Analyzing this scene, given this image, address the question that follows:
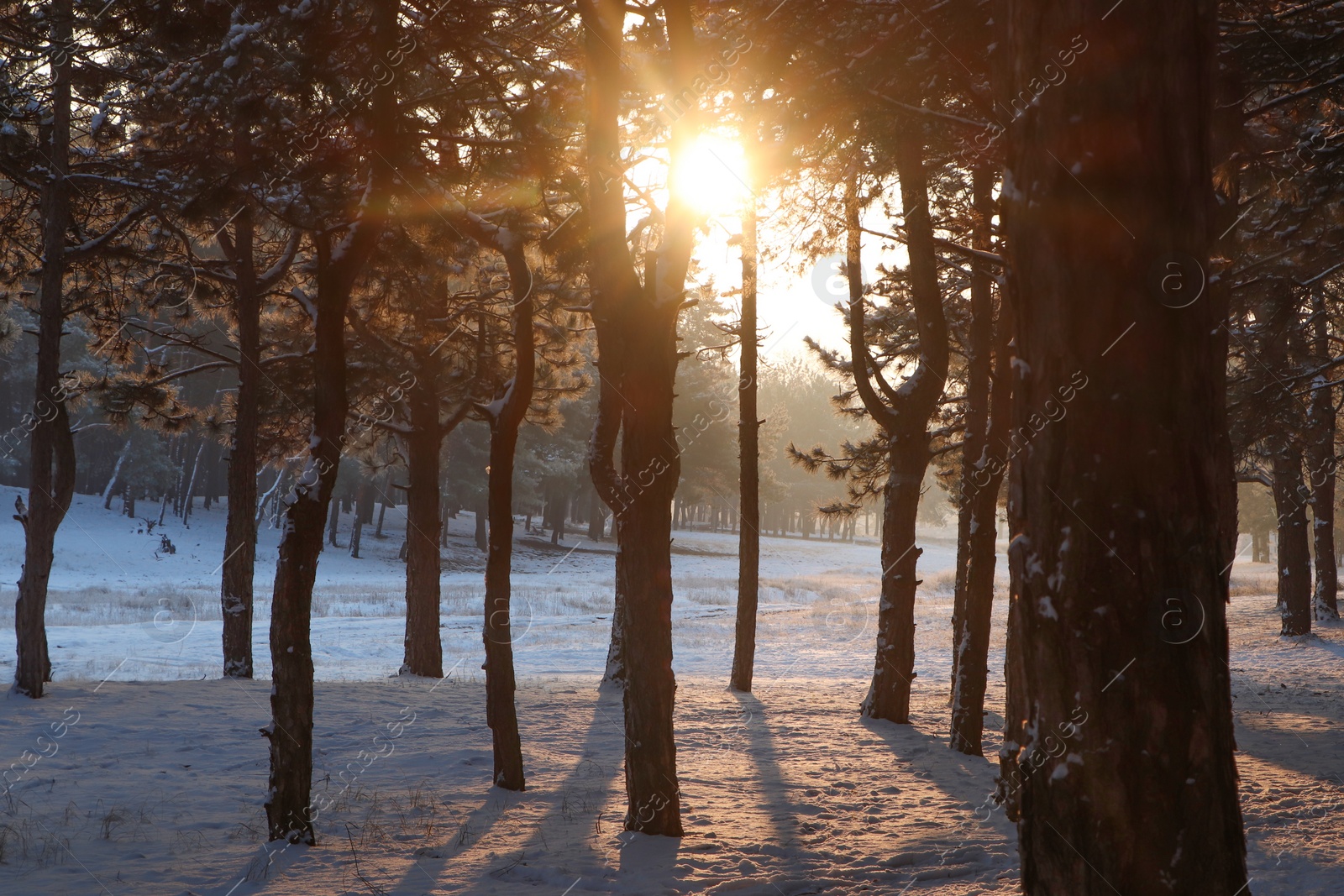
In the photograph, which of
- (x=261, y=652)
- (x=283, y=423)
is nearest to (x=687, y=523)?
(x=261, y=652)

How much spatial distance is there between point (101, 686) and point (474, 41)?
982 centimetres

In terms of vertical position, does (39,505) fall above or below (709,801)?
above

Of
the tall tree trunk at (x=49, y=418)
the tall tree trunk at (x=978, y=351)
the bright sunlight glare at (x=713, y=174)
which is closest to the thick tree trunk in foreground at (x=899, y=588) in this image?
the tall tree trunk at (x=978, y=351)

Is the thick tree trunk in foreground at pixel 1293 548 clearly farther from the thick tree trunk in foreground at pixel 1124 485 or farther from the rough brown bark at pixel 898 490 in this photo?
the thick tree trunk in foreground at pixel 1124 485

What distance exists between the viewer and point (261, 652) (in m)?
21.3

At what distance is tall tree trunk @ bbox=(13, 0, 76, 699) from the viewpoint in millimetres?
11344

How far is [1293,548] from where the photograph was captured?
20125 mm

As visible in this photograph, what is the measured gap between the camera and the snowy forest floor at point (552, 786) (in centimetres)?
553

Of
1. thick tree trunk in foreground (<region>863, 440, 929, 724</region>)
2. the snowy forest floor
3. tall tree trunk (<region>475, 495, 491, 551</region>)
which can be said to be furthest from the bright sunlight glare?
tall tree trunk (<region>475, 495, 491, 551</region>)

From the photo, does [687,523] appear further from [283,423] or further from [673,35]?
[673,35]

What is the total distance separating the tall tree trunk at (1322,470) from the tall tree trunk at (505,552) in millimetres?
11580

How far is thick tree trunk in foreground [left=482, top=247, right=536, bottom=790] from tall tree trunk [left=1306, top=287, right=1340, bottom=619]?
11.6 meters

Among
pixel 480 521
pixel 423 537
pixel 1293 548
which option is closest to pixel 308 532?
pixel 423 537

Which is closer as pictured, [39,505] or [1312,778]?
[1312,778]
